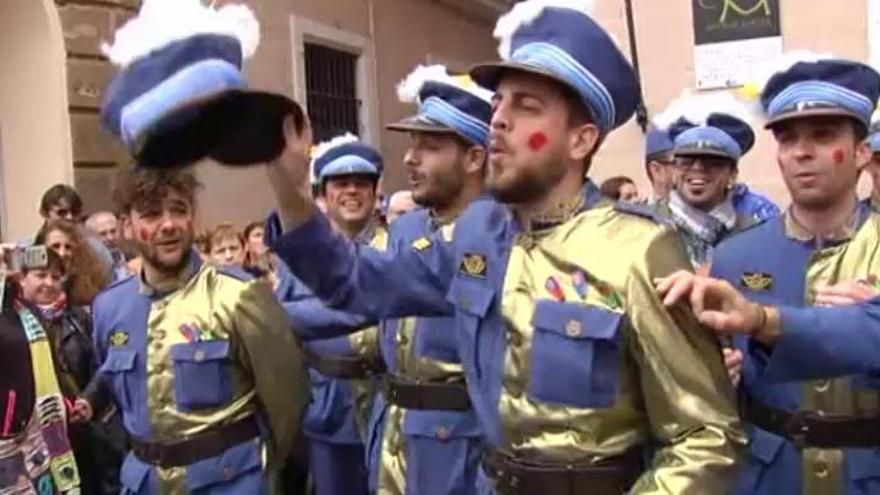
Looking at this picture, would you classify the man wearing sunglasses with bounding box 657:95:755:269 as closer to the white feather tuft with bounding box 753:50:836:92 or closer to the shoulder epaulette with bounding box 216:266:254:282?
the white feather tuft with bounding box 753:50:836:92

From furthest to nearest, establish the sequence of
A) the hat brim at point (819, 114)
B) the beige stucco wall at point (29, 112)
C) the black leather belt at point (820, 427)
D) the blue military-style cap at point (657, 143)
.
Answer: the beige stucco wall at point (29, 112) → the blue military-style cap at point (657, 143) → the hat brim at point (819, 114) → the black leather belt at point (820, 427)

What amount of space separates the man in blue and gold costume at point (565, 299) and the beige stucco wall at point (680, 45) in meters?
5.77

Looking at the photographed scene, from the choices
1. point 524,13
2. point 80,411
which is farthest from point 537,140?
point 80,411

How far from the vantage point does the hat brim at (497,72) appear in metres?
3.36

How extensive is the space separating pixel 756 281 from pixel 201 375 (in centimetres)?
191

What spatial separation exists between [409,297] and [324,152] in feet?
11.6

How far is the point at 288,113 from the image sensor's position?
11.4 ft

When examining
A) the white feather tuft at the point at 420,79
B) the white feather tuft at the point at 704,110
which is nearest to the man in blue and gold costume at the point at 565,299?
the white feather tuft at the point at 420,79

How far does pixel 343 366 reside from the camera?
257 inches

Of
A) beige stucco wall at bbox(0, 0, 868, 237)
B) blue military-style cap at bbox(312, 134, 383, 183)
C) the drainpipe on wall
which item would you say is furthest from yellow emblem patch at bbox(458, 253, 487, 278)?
the drainpipe on wall

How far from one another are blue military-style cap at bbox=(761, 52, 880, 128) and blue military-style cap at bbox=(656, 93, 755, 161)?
68.9 inches

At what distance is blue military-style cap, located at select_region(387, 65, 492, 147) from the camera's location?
216 inches

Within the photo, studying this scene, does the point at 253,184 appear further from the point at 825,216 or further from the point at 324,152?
the point at 825,216

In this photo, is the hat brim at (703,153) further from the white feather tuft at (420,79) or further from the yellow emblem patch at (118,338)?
the yellow emblem patch at (118,338)
